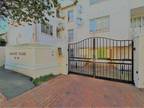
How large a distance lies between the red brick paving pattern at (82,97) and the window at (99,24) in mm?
9933

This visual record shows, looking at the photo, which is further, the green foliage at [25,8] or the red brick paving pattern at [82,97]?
the green foliage at [25,8]

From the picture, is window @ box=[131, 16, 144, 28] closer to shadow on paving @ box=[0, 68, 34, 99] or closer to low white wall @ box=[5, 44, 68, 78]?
low white wall @ box=[5, 44, 68, 78]

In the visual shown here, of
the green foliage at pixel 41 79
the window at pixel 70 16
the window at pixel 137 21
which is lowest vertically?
the green foliage at pixel 41 79

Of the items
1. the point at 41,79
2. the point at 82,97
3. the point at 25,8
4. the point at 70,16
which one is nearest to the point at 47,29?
the point at 41,79

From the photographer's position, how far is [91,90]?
8250 millimetres

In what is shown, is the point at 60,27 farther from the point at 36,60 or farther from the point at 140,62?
the point at 140,62

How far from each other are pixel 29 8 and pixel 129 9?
11.8 m

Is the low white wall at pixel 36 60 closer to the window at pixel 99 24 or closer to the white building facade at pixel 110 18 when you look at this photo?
the white building facade at pixel 110 18

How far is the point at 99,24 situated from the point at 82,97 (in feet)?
41.1

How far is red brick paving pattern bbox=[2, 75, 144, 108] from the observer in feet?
21.1

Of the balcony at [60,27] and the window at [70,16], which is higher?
the window at [70,16]

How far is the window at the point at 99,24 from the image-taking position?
18.1 m

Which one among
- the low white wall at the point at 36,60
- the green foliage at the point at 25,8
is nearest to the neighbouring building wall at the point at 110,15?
the low white wall at the point at 36,60

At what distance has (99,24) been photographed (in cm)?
1862
